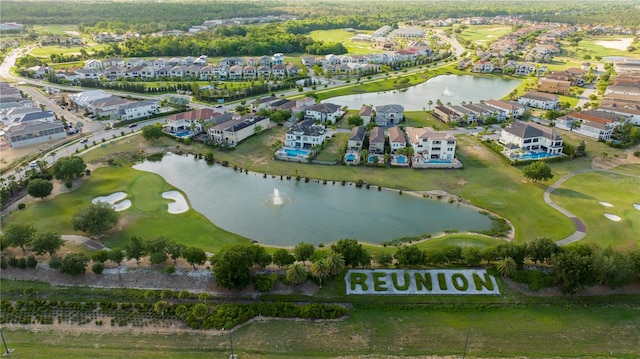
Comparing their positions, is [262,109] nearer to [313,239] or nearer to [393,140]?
[393,140]

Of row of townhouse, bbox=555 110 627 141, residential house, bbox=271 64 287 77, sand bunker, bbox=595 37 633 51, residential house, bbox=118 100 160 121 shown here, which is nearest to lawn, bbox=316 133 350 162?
residential house, bbox=118 100 160 121

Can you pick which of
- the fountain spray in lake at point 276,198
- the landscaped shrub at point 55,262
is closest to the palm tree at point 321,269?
the fountain spray in lake at point 276,198

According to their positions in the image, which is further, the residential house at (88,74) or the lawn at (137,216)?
the residential house at (88,74)

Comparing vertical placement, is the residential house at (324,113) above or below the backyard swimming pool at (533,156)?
above

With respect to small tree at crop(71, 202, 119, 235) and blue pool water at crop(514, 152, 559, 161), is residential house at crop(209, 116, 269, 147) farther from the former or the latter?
blue pool water at crop(514, 152, 559, 161)

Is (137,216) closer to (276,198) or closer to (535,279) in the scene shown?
(276,198)

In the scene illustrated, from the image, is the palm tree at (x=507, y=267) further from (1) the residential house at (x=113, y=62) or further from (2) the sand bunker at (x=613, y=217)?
(1) the residential house at (x=113, y=62)

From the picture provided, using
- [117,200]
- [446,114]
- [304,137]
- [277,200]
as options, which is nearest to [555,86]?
[446,114]
